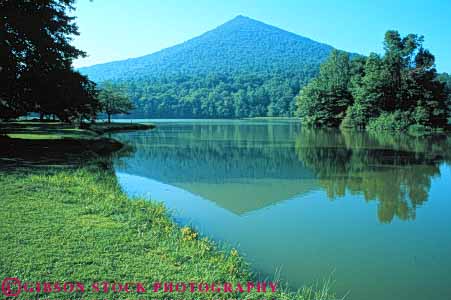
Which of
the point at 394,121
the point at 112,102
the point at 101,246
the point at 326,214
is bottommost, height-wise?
the point at 326,214

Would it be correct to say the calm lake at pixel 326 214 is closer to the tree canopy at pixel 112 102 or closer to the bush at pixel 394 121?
the bush at pixel 394 121

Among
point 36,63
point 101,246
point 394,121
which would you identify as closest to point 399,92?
point 394,121

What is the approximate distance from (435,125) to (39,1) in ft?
170

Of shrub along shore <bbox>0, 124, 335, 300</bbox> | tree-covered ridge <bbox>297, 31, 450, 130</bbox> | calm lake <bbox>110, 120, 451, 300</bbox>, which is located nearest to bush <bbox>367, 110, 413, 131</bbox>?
tree-covered ridge <bbox>297, 31, 450, 130</bbox>

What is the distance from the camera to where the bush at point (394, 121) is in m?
52.9

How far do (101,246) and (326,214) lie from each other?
6589mm

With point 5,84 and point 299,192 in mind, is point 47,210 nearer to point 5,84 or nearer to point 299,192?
point 299,192

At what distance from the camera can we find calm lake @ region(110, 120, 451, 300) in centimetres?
672

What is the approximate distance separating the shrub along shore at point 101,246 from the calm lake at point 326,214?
903 mm

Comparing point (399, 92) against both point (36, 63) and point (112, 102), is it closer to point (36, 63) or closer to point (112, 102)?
point (112, 102)

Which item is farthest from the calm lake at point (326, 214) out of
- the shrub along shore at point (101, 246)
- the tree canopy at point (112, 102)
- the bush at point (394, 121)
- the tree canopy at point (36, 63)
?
the tree canopy at point (112, 102)

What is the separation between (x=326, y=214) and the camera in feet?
35.4

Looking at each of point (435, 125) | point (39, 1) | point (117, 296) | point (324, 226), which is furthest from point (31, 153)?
point (435, 125)

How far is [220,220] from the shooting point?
1008 centimetres
